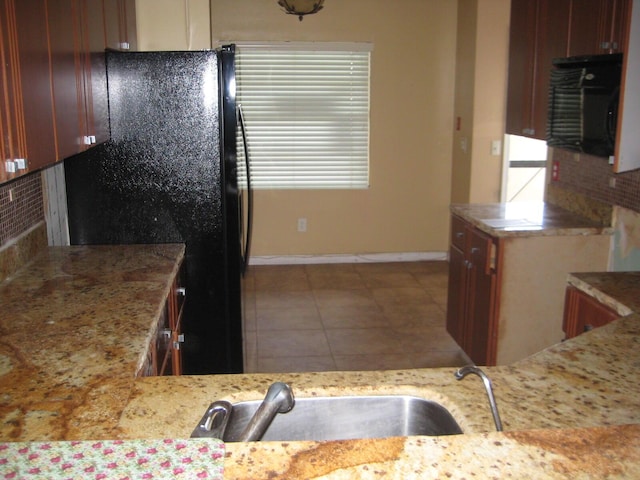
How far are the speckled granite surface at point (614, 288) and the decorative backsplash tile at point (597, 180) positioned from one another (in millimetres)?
720

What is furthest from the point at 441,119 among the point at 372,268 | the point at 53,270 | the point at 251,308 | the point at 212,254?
the point at 53,270

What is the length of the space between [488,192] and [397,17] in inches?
67.0

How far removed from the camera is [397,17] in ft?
18.9

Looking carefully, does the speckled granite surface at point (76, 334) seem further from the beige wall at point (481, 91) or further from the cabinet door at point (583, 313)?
the beige wall at point (481, 91)

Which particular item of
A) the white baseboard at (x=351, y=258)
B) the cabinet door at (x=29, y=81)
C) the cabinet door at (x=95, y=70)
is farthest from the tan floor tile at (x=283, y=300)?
the cabinet door at (x=29, y=81)

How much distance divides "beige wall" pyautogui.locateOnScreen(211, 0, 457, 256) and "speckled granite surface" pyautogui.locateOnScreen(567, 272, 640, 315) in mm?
3478

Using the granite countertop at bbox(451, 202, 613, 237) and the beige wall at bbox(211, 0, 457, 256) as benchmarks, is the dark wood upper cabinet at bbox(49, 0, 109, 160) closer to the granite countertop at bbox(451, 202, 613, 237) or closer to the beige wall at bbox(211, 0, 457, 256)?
the granite countertop at bbox(451, 202, 613, 237)

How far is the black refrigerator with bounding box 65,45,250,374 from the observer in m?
2.94

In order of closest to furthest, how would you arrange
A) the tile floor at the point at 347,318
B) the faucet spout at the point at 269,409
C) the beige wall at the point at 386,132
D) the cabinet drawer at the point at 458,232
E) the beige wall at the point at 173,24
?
1. the faucet spout at the point at 269,409
2. the beige wall at the point at 173,24
3. the cabinet drawer at the point at 458,232
4. the tile floor at the point at 347,318
5. the beige wall at the point at 386,132

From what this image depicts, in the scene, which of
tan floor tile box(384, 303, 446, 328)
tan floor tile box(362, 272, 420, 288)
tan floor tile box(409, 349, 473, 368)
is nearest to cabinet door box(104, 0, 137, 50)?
tan floor tile box(409, 349, 473, 368)

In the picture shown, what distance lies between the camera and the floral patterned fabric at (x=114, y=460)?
1012 mm

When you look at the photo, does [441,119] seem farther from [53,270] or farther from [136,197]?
[53,270]

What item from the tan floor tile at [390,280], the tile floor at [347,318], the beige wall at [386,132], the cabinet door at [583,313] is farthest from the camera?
the beige wall at [386,132]

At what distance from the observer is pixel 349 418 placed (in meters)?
1.51
